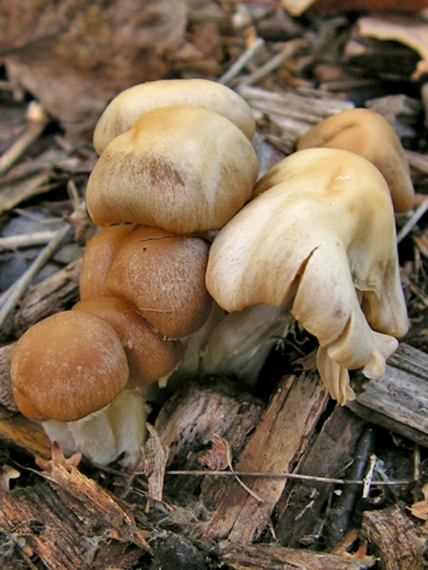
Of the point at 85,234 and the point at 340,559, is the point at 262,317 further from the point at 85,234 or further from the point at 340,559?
the point at 85,234

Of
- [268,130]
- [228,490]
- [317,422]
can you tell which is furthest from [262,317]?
[268,130]

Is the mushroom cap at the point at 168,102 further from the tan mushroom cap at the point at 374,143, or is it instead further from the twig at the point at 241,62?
the twig at the point at 241,62

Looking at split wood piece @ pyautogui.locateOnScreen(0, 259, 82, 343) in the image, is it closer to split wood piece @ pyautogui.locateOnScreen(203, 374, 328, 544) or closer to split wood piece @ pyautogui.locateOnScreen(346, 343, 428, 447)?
split wood piece @ pyautogui.locateOnScreen(203, 374, 328, 544)

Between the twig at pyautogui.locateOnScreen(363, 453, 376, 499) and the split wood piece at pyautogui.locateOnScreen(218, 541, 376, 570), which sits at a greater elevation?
the split wood piece at pyautogui.locateOnScreen(218, 541, 376, 570)

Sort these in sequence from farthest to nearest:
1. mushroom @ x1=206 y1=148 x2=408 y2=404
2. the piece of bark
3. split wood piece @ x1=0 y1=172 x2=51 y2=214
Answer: the piece of bark → split wood piece @ x1=0 y1=172 x2=51 y2=214 → mushroom @ x1=206 y1=148 x2=408 y2=404

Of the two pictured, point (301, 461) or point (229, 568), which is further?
point (301, 461)

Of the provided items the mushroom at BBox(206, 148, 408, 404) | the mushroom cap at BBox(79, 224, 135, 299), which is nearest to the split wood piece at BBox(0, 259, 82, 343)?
the mushroom cap at BBox(79, 224, 135, 299)

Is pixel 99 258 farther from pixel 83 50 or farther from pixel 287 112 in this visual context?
pixel 83 50
